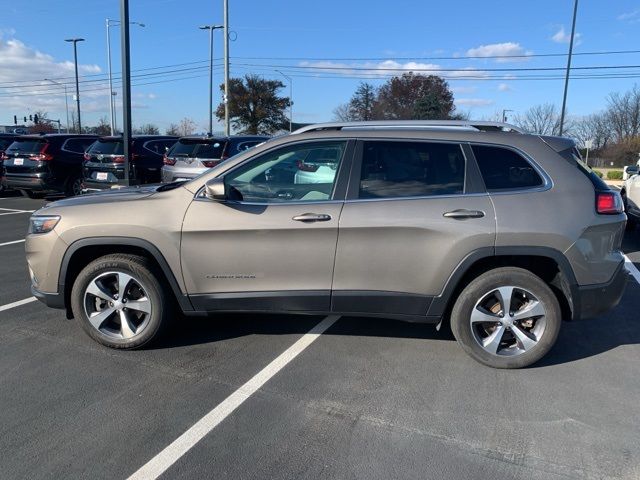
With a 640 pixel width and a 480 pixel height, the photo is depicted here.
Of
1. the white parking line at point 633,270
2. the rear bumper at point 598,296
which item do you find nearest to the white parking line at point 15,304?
the rear bumper at point 598,296

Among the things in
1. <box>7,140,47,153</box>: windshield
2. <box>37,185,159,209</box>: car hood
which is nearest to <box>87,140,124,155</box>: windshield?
<box>7,140,47,153</box>: windshield

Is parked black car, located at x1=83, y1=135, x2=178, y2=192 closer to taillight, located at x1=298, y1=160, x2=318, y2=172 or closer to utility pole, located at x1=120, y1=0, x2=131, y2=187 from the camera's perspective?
utility pole, located at x1=120, y1=0, x2=131, y2=187

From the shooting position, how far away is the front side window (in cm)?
394

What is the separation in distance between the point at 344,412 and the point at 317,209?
56.1 inches

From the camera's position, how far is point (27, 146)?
44.4 ft

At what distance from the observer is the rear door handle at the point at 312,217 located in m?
3.76

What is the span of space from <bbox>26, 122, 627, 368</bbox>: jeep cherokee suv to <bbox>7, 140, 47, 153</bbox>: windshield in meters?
10.9

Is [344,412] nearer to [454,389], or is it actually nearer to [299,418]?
[299,418]

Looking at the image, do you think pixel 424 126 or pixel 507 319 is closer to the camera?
pixel 507 319

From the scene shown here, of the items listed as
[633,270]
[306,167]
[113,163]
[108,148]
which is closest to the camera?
[306,167]

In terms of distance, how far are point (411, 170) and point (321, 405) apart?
1806 mm

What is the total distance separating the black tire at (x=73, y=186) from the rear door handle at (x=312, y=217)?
11770mm

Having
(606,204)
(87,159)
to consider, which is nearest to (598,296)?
(606,204)

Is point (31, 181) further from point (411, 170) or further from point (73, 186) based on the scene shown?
point (411, 170)
